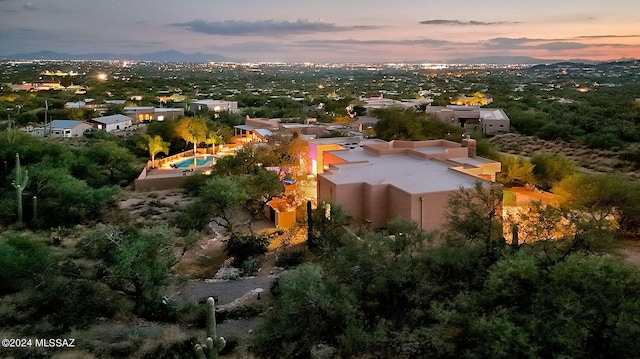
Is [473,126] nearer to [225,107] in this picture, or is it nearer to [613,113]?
[613,113]

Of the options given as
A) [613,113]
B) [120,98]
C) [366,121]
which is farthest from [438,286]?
[120,98]

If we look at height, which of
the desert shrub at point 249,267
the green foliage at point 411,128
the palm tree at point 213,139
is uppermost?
the green foliage at point 411,128

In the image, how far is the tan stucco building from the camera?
1845cm

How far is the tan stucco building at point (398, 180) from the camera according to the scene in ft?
60.5

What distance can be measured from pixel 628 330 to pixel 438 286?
4.50m

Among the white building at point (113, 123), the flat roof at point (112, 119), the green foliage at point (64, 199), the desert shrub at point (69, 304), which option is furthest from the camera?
the flat roof at point (112, 119)

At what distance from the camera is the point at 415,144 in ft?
89.8

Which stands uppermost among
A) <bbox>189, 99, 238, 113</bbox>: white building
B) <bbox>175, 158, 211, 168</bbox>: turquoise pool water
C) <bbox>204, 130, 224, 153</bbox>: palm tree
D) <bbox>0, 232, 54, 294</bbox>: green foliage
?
<bbox>189, 99, 238, 113</bbox>: white building

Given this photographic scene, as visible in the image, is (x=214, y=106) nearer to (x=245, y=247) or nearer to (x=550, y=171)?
(x=550, y=171)

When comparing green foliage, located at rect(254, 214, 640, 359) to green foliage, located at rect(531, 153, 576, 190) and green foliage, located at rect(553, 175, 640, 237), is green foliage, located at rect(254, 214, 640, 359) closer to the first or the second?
green foliage, located at rect(553, 175, 640, 237)

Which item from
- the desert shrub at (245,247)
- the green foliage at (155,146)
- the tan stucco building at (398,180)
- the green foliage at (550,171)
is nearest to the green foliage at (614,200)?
the tan stucco building at (398,180)

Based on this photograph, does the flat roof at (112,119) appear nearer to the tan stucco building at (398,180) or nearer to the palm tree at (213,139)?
the palm tree at (213,139)

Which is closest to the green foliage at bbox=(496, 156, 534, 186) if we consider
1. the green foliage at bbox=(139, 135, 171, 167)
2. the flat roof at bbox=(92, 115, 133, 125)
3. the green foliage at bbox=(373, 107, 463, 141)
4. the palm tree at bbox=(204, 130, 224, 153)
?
the green foliage at bbox=(373, 107, 463, 141)

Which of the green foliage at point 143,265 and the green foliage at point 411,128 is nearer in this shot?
the green foliage at point 143,265
